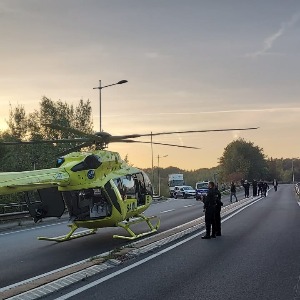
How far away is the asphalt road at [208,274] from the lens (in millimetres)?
7055

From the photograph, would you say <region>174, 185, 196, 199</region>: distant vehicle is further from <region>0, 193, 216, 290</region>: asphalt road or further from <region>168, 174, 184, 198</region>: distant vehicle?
<region>0, 193, 216, 290</region>: asphalt road

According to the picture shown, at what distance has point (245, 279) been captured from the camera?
26.2 ft

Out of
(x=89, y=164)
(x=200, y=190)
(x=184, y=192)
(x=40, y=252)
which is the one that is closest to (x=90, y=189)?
(x=89, y=164)

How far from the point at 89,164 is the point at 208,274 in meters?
5.29

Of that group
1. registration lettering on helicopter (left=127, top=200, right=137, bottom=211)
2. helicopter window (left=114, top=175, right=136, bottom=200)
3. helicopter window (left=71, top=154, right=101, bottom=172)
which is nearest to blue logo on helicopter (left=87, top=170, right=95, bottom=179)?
helicopter window (left=71, top=154, right=101, bottom=172)

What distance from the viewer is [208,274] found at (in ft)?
27.9

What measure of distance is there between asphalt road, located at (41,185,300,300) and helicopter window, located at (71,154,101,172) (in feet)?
10.0

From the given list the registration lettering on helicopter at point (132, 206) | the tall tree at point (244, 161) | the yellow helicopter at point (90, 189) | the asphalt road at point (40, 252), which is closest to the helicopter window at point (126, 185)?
the yellow helicopter at point (90, 189)

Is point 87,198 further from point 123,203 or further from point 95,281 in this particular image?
point 95,281

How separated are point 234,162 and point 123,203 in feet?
407

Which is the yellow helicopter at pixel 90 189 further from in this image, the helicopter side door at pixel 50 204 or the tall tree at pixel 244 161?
the tall tree at pixel 244 161

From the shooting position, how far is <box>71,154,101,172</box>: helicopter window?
12.3m

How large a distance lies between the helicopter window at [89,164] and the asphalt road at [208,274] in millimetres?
3060

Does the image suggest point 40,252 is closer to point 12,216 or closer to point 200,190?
point 12,216
